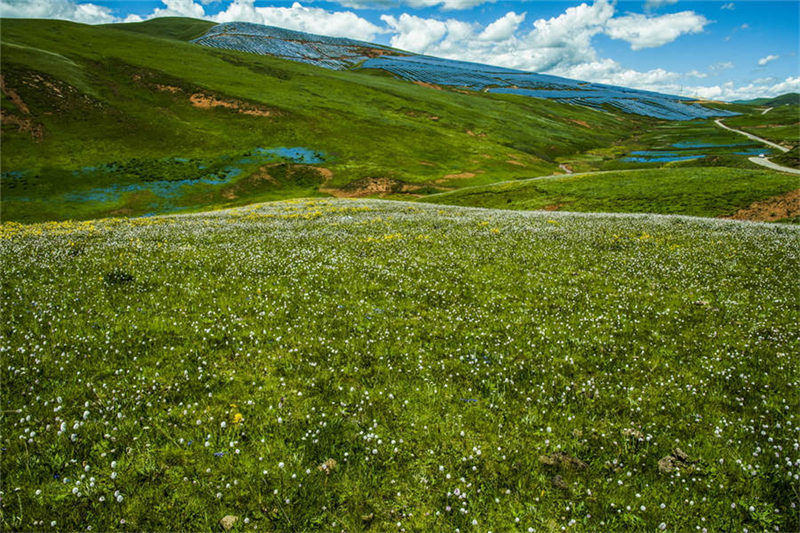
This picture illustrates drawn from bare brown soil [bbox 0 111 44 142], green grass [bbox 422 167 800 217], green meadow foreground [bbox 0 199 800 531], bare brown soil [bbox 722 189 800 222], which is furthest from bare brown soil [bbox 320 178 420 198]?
green meadow foreground [bbox 0 199 800 531]

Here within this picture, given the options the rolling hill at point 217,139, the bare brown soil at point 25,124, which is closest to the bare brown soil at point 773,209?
the rolling hill at point 217,139

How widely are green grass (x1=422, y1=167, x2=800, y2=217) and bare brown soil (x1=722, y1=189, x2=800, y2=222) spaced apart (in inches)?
43.1

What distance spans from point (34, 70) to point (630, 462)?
494ft

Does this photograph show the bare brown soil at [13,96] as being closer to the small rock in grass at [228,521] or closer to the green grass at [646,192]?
the green grass at [646,192]

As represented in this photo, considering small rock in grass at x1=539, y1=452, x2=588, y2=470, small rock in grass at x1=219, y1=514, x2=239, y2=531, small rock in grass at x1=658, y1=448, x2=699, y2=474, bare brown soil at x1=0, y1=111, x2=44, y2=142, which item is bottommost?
small rock in grass at x1=219, y1=514, x2=239, y2=531

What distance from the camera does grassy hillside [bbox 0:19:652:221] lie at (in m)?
73.0

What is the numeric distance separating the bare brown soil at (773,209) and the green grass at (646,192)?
1095 mm

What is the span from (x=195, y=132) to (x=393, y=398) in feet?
385

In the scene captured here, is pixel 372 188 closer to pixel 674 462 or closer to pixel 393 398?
pixel 393 398

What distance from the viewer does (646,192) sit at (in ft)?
183

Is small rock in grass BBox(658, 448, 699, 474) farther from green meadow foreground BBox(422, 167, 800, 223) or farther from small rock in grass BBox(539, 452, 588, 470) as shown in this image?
green meadow foreground BBox(422, 167, 800, 223)

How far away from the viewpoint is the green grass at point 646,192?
47.0m

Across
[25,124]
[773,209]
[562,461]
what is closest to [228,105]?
[25,124]

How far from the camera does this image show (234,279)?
13.8 meters
